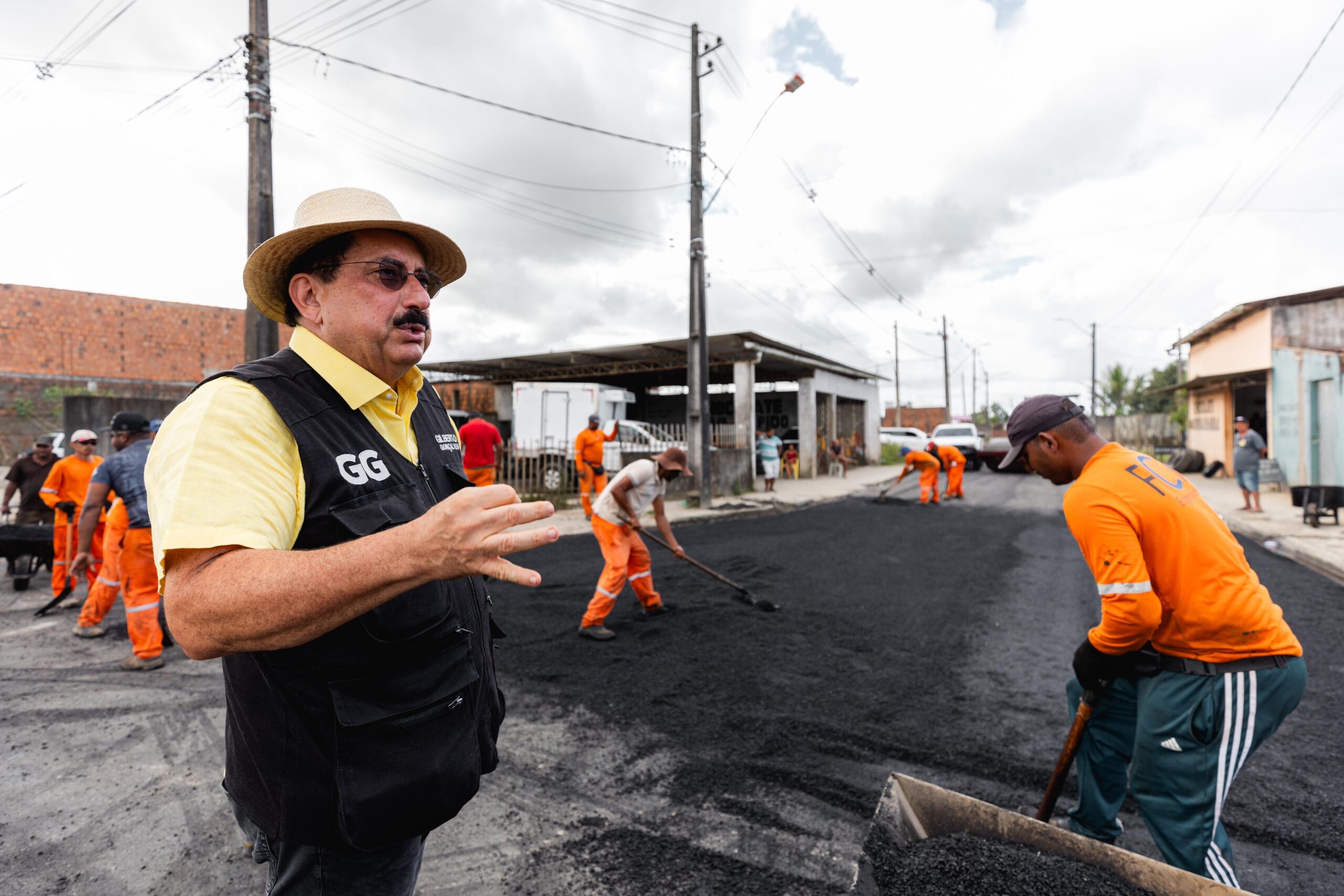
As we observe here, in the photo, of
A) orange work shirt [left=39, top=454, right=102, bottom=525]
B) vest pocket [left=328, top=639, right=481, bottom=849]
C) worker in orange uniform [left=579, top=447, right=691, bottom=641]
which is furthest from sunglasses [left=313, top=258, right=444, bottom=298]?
orange work shirt [left=39, top=454, right=102, bottom=525]

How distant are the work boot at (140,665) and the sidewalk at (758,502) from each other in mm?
4347

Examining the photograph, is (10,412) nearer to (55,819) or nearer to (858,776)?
(55,819)

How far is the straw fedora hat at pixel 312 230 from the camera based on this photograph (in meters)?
1.43

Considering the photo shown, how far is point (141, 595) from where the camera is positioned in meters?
4.83

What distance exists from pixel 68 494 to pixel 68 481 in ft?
0.45

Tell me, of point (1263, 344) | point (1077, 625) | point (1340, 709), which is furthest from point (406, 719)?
point (1263, 344)

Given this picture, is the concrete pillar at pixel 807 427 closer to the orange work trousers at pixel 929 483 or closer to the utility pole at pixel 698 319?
the orange work trousers at pixel 929 483

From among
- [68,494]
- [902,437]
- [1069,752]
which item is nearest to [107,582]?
[68,494]

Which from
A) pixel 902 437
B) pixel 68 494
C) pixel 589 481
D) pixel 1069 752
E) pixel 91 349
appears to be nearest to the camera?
pixel 1069 752

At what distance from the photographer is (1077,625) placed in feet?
18.8

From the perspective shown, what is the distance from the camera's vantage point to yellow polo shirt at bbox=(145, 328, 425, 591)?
3.36ft

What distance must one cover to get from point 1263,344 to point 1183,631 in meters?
20.4

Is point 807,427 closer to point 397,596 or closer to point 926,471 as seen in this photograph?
point 926,471

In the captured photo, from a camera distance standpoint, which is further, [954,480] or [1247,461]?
[954,480]
